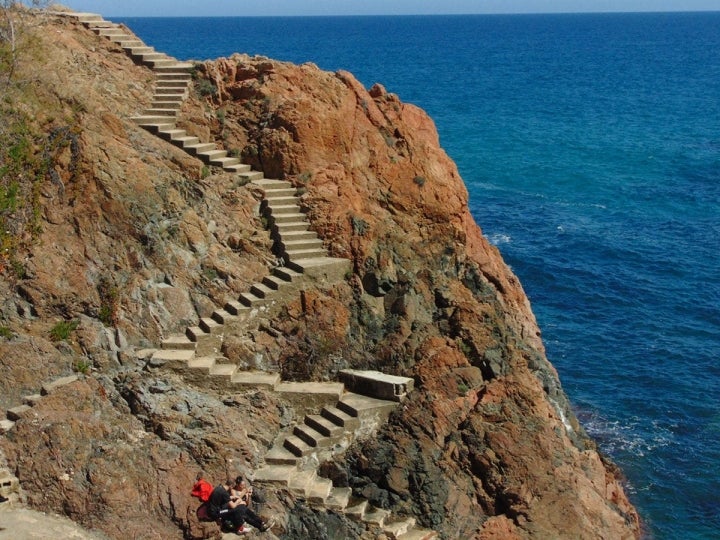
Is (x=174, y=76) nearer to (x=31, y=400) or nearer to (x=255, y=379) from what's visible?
(x=255, y=379)

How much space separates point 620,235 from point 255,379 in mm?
32372

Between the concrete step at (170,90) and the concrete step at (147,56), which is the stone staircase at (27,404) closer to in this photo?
the concrete step at (170,90)

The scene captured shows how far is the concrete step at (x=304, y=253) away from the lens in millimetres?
22386

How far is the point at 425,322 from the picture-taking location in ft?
71.8

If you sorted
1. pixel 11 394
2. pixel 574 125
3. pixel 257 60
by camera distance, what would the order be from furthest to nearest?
1. pixel 574 125
2. pixel 257 60
3. pixel 11 394

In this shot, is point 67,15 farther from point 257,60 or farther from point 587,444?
point 587,444

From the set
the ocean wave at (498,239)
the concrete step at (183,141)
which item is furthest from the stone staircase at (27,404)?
the ocean wave at (498,239)

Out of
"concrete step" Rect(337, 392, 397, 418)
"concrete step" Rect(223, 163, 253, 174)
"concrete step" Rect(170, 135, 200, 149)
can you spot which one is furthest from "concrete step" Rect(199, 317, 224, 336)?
"concrete step" Rect(170, 135, 200, 149)

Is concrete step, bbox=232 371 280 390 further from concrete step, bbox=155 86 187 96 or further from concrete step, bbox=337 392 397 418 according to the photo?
concrete step, bbox=155 86 187 96

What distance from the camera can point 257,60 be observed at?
26.5 meters

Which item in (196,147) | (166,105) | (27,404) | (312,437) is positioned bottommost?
(27,404)

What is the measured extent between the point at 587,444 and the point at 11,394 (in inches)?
578

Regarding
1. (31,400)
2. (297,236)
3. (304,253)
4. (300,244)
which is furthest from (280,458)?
(297,236)

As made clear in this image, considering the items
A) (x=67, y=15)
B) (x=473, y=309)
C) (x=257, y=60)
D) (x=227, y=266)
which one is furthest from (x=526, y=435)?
(x=67, y=15)
